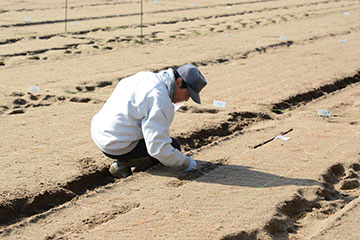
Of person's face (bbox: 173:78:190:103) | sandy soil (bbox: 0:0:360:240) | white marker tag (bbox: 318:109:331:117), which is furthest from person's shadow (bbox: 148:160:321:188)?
white marker tag (bbox: 318:109:331:117)

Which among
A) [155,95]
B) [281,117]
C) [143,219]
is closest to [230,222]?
[143,219]

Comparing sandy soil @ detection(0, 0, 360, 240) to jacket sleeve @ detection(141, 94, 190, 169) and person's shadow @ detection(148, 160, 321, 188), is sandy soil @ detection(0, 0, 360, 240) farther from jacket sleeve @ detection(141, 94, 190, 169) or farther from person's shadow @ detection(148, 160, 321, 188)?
jacket sleeve @ detection(141, 94, 190, 169)

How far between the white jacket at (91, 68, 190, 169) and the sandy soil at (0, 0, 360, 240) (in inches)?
12.4

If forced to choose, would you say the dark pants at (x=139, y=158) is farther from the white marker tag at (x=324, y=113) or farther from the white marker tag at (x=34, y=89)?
the white marker tag at (x=34, y=89)

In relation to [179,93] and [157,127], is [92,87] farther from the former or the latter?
[157,127]

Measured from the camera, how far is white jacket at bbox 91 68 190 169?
14.8 ft

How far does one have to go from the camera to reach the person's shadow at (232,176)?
4797mm

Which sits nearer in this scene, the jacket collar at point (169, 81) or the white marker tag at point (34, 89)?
the jacket collar at point (169, 81)

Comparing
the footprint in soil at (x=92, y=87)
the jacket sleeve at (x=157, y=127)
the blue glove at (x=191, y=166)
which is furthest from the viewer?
the footprint in soil at (x=92, y=87)

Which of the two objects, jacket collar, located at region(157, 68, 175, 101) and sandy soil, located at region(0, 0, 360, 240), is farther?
jacket collar, located at region(157, 68, 175, 101)

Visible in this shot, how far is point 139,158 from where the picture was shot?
499cm

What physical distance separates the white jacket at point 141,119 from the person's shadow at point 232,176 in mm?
148

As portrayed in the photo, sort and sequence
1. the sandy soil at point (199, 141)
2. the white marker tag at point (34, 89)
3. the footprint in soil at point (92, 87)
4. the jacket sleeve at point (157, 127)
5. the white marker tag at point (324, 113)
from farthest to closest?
the footprint in soil at point (92, 87) → the white marker tag at point (34, 89) → the white marker tag at point (324, 113) → the jacket sleeve at point (157, 127) → the sandy soil at point (199, 141)

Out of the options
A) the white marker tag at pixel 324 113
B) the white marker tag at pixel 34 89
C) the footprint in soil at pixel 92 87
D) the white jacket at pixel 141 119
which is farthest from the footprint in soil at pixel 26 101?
the white marker tag at pixel 324 113
